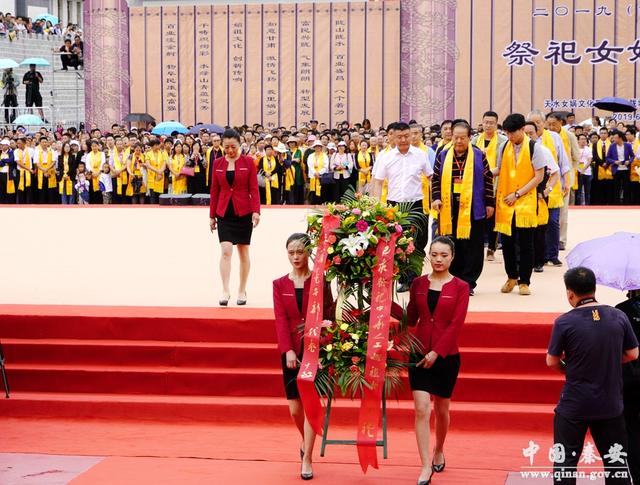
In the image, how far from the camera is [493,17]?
1900 centimetres

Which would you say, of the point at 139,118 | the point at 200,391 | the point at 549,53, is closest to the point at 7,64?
the point at 139,118

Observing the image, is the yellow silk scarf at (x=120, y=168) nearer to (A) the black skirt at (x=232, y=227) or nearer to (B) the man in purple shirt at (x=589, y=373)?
(A) the black skirt at (x=232, y=227)

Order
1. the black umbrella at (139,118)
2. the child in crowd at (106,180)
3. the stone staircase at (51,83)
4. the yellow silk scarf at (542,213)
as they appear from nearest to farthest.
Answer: the yellow silk scarf at (542,213)
the child in crowd at (106,180)
the black umbrella at (139,118)
the stone staircase at (51,83)

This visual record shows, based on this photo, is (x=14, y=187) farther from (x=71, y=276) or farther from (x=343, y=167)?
(x=71, y=276)

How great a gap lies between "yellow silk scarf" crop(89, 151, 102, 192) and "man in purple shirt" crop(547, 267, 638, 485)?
14.3 m

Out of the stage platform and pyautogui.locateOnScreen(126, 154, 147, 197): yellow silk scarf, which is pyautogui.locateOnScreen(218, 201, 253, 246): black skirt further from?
pyautogui.locateOnScreen(126, 154, 147, 197): yellow silk scarf

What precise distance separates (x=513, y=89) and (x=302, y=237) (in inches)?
541

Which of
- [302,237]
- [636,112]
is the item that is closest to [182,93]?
[636,112]

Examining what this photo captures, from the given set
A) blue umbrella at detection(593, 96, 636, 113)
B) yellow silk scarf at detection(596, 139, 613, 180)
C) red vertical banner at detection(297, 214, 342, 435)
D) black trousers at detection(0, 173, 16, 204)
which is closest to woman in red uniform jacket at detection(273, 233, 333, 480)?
red vertical banner at detection(297, 214, 342, 435)

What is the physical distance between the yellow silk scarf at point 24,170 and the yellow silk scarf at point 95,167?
48.0 inches

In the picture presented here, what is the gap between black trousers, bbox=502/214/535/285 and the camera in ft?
28.2

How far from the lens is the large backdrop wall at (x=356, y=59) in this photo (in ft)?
62.0

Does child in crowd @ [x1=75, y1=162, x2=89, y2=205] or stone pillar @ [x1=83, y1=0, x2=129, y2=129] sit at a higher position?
stone pillar @ [x1=83, y1=0, x2=129, y2=129]

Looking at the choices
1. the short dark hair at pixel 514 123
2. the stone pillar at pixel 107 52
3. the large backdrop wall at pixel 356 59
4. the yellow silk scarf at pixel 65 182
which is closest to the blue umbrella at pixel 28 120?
the large backdrop wall at pixel 356 59
